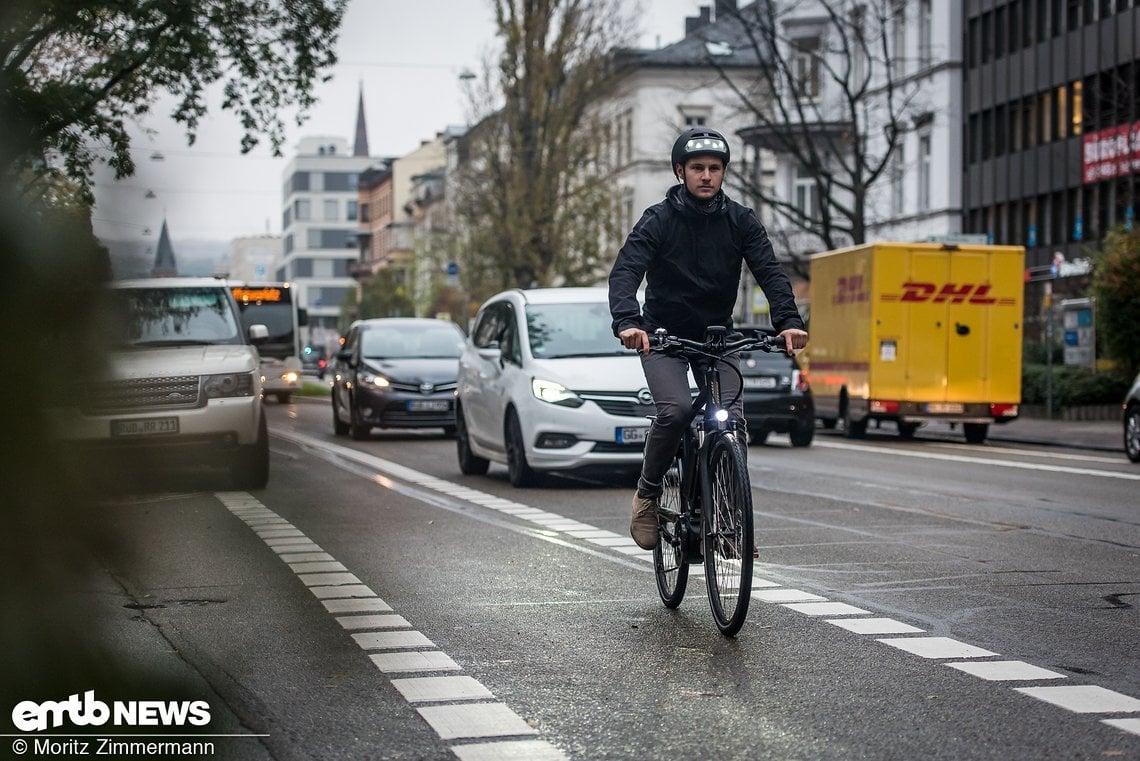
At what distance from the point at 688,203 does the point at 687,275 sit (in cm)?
29

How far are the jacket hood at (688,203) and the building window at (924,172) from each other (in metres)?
51.7

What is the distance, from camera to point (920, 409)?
2670 centimetres

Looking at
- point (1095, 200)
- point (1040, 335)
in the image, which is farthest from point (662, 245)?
point (1095, 200)

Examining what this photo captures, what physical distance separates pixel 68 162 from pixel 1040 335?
4143 centimetres

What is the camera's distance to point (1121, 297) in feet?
104

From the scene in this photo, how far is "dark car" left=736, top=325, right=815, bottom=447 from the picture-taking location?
2381 cm

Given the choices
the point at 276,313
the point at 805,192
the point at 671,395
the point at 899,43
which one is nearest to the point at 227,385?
the point at 671,395

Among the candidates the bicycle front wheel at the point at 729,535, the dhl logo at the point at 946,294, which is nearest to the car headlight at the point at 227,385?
the bicycle front wheel at the point at 729,535

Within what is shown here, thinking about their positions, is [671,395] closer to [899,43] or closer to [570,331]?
[570,331]

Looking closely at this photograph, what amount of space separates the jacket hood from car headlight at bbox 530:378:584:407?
8.25 meters

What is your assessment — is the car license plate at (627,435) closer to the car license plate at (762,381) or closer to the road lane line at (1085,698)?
the car license plate at (762,381)

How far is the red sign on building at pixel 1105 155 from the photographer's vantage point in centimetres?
4284

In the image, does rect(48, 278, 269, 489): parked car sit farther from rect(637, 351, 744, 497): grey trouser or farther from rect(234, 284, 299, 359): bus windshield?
rect(234, 284, 299, 359): bus windshield

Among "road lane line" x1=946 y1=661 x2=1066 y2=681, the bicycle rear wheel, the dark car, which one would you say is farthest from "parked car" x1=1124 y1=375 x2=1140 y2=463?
"road lane line" x1=946 y1=661 x2=1066 y2=681
